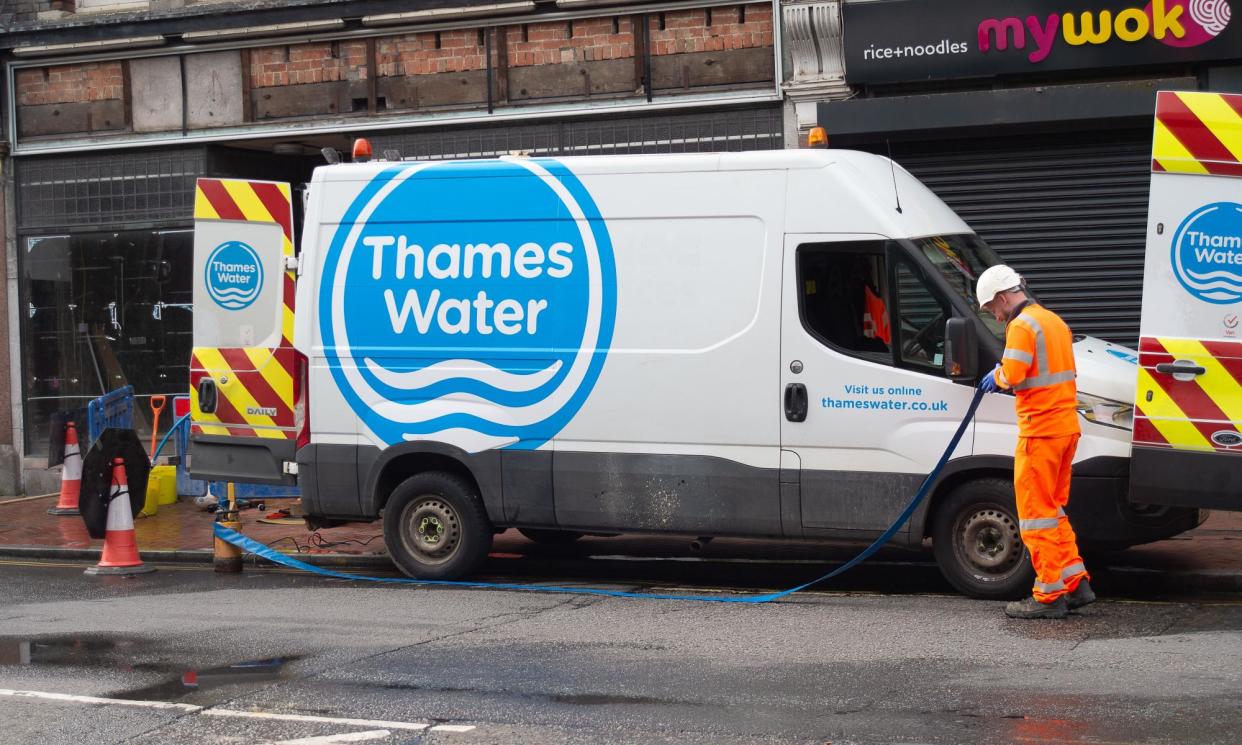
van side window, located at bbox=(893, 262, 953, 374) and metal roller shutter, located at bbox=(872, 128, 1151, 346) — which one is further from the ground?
metal roller shutter, located at bbox=(872, 128, 1151, 346)

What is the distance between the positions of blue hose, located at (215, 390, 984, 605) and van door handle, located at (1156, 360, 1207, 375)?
987mm

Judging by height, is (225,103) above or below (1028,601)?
above

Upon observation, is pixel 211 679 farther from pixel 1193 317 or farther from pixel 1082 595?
pixel 1193 317

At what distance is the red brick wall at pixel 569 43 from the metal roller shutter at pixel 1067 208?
10.2ft

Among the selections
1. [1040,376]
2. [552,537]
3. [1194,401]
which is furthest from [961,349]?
[552,537]

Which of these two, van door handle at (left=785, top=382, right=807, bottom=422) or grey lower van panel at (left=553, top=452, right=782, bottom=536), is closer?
van door handle at (left=785, top=382, right=807, bottom=422)

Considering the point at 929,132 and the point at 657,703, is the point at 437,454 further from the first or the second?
the point at 929,132

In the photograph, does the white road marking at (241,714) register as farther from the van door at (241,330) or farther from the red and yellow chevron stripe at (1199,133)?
the red and yellow chevron stripe at (1199,133)

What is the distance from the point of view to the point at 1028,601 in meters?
8.16

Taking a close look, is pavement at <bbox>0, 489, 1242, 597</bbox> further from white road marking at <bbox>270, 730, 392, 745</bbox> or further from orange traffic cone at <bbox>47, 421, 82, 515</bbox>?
white road marking at <bbox>270, 730, 392, 745</bbox>

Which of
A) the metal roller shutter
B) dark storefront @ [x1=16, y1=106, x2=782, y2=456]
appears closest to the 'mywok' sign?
the metal roller shutter

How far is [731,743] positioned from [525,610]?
3275mm

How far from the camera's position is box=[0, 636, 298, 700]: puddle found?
7.23 meters

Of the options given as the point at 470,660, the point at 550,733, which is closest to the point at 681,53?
the point at 470,660
